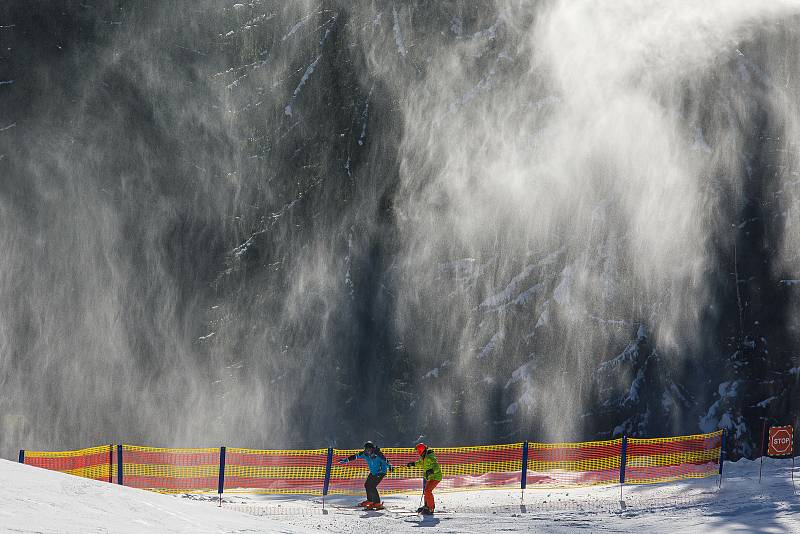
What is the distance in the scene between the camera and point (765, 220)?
29.2 m

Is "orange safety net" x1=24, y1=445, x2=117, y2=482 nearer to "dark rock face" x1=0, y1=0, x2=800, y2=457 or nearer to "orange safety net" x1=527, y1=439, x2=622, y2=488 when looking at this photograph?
"orange safety net" x1=527, y1=439, x2=622, y2=488

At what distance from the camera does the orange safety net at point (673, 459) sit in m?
18.5

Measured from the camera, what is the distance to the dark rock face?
29.7m

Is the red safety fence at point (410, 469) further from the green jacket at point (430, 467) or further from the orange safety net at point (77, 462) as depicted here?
the green jacket at point (430, 467)

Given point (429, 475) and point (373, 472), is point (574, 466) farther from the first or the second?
point (373, 472)

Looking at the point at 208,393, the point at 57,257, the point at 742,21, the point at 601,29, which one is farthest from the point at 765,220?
the point at 57,257

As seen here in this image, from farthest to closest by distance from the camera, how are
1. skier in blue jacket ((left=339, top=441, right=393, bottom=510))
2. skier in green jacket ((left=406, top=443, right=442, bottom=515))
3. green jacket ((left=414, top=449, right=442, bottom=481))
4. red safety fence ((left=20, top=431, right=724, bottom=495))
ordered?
red safety fence ((left=20, top=431, right=724, bottom=495)) < skier in blue jacket ((left=339, top=441, right=393, bottom=510)) < green jacket ((left=414, top=449, right=442, bottom=481)) < skier in green jacket ((left=406, top=443, right=442, bottom=515))

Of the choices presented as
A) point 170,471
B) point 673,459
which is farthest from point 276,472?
point 673,459

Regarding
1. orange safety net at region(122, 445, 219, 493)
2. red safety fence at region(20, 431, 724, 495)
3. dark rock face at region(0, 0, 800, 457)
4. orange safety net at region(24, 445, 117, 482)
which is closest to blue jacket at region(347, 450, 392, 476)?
red safety fence at region(20, 431, 724, 495)

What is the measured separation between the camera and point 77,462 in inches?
781

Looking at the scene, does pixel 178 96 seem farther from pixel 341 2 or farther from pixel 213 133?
pixel 341 2

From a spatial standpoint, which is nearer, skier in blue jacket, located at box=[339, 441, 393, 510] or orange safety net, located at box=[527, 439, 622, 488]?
skier in blue jacket, located at box=[339, 441, 393, 510]

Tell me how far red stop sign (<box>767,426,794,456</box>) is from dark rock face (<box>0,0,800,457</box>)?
488 inches

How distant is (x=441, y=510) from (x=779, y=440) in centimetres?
607
